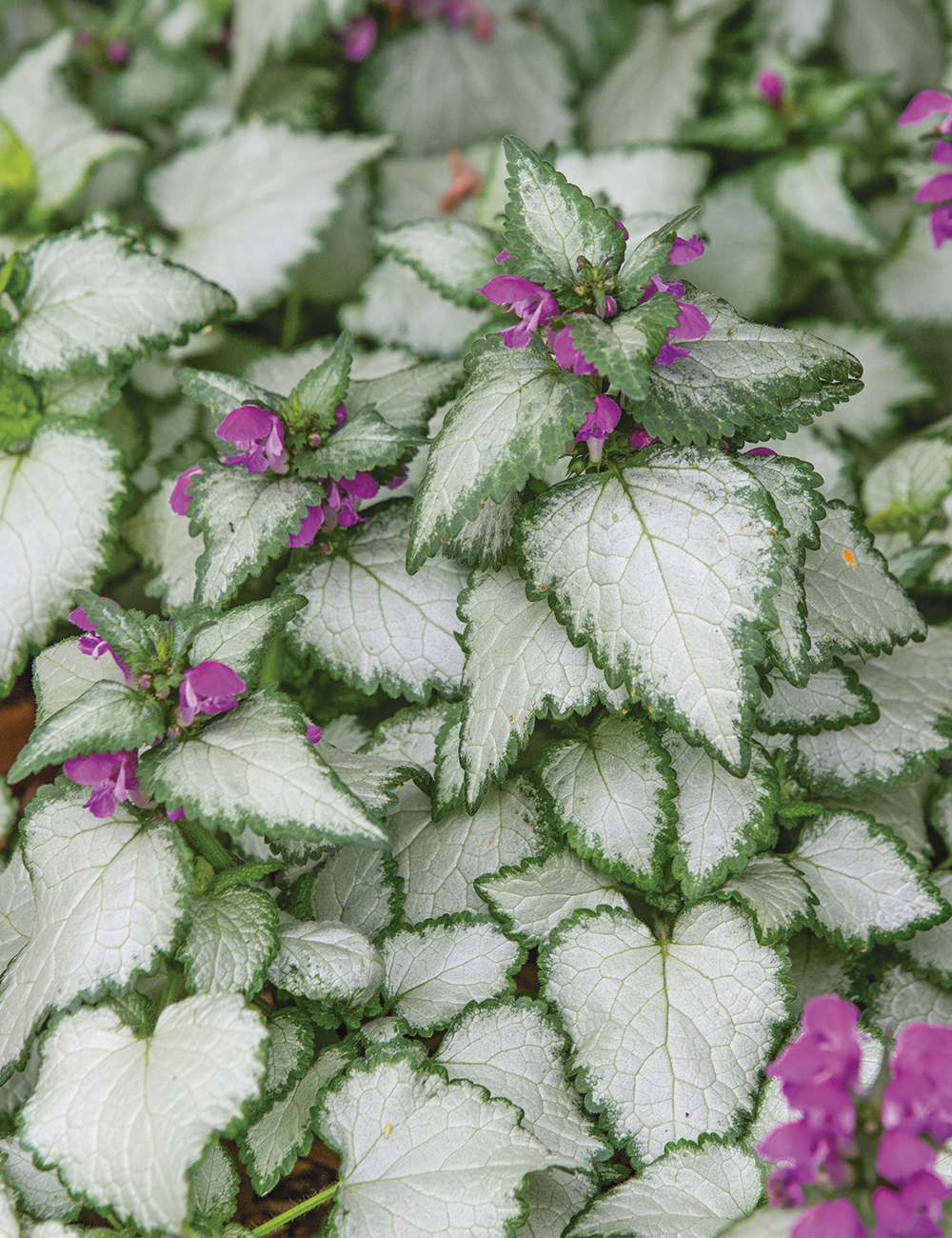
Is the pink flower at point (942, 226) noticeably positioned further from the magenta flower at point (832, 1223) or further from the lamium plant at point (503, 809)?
the magenta flower at point (832, 1223)

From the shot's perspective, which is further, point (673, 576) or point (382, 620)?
point (382, 620)

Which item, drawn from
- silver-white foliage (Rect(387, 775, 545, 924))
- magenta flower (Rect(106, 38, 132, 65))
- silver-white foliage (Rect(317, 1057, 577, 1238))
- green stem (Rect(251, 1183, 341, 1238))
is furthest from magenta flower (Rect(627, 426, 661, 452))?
magenta flower (Rect(106, 38, 132, 65))

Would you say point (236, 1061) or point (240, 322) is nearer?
point (236, 1061)

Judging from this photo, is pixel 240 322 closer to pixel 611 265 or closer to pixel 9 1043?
pixel 611 265

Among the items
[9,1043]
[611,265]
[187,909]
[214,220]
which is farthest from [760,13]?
[9,1043]

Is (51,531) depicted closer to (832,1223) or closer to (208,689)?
(208,689)

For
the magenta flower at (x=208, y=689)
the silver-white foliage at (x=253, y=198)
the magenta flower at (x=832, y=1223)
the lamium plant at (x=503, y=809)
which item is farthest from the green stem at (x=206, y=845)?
the silver-white foliage at (x=253, y=198)

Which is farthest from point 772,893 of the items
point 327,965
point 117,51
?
point 117,51

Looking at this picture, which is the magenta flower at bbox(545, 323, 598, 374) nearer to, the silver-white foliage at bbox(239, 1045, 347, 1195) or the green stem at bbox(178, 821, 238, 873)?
the green stem at bbox(178, 821, 238, 873)
